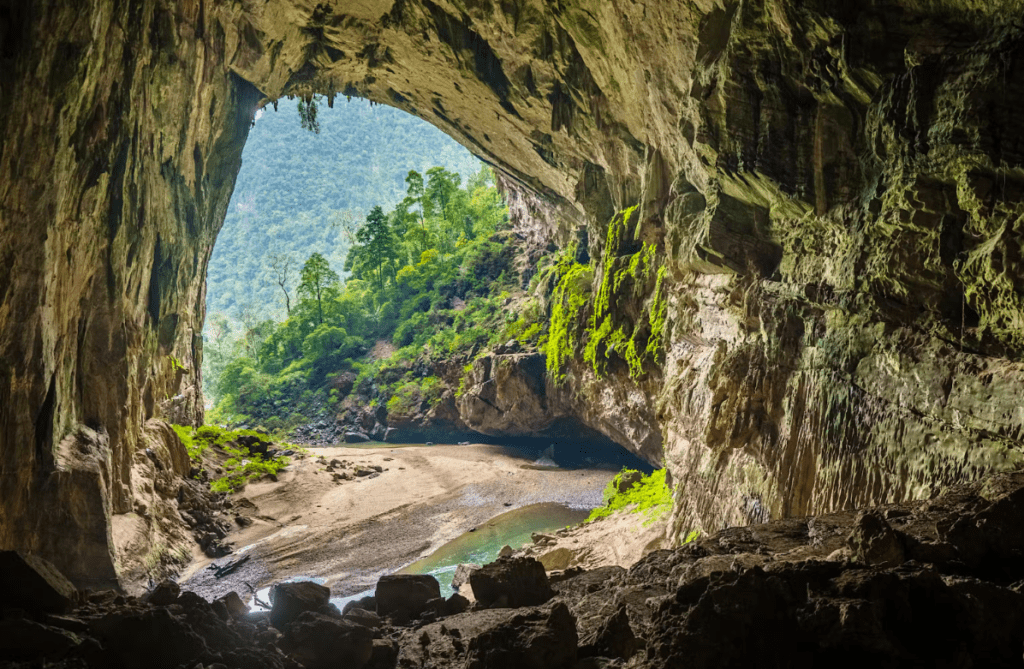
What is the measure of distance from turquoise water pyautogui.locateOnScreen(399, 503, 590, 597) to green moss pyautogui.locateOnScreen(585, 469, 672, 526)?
4.70 ft

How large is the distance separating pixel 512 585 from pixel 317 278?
1454 inches

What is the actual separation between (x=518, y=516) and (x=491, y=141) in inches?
484

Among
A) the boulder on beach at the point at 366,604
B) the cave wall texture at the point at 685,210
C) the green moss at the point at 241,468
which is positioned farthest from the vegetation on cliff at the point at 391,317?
the boulder on beach at the point at 366,604

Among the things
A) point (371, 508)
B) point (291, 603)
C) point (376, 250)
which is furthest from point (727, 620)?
point (376, 250)

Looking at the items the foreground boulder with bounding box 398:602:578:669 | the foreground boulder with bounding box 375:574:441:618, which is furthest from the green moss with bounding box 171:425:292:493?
the foreground boulder with bounding box 398:602:578:669

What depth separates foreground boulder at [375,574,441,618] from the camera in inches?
261

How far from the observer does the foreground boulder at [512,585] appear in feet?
→ 21.1

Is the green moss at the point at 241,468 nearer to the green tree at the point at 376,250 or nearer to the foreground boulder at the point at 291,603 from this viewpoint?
the foreground boulder at the point at 291,603

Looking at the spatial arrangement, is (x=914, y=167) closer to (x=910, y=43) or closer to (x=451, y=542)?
(x=910, y=43)

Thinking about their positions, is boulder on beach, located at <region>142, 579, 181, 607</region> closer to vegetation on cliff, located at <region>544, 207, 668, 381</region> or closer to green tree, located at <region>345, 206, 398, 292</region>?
vegetation on cliff, located at <region>544, 207, 668, 381</region>

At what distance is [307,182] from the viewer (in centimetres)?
11725

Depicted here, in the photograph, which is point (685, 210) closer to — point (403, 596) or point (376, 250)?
point (403, 596)

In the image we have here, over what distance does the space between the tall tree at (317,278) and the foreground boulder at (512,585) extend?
119 feet

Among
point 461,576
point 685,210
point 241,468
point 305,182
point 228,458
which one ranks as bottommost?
point 461,576
